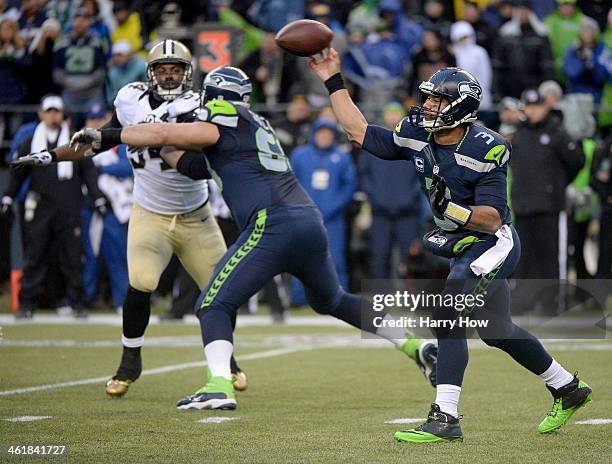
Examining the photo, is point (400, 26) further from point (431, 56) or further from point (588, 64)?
point (588, 64)

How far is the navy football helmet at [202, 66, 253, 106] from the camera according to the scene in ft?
24.7

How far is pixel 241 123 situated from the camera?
7410mm

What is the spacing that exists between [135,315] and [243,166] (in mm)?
1327

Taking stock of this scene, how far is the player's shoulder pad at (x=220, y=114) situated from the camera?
732 centimetres

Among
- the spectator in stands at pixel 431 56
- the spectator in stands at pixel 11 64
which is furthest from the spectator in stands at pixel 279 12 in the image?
the spectator in stands at pixel 11 64

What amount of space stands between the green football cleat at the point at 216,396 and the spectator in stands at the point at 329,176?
7.05m

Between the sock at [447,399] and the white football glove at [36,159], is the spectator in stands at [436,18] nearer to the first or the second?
the white football glove at [36,159]

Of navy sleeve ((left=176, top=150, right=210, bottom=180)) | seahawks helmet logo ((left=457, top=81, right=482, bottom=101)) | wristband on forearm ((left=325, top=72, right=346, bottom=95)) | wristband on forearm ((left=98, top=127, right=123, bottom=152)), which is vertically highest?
wristband on forearm ((left=325, top=72, right=346, bottom=95))

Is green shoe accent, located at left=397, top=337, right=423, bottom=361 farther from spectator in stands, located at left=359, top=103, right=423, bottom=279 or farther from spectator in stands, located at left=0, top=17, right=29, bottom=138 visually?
spectator in stands, located at left=0, top=17, right=29, bottom=138

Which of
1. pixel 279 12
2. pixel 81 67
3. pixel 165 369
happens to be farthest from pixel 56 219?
pixel 279 12

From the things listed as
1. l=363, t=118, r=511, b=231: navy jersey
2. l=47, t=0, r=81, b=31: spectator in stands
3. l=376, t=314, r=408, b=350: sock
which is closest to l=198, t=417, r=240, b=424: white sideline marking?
l=376, t=314, r=408, b=350: sock

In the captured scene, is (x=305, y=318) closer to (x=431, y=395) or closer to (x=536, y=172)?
(x=536, y=172)

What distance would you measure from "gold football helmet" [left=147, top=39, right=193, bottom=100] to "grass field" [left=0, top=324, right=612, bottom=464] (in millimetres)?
1874

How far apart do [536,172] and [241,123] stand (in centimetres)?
624
